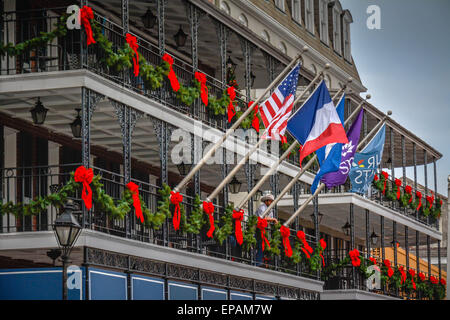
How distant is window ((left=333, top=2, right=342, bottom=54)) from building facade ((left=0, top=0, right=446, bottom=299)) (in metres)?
11.0

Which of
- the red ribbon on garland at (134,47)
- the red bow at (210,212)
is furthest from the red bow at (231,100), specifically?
the red ribbon on garland at (134,47)

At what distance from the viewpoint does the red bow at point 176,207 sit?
2573 centimetres

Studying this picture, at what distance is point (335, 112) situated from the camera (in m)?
28.5

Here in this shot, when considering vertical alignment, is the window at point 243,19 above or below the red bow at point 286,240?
above

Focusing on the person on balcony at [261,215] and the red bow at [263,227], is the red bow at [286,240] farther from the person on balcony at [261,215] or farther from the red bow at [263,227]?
the red bow at [263,227]

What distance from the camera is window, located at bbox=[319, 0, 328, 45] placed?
4838 centimetres

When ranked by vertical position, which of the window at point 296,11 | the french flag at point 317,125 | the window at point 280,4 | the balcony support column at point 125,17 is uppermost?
the window at point 296,11

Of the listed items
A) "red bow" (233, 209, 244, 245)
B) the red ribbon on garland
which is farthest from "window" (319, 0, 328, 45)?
the red ribbon on garland

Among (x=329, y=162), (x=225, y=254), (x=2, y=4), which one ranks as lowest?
(x=225, y=254)

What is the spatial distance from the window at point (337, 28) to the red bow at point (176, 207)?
25692 mm
